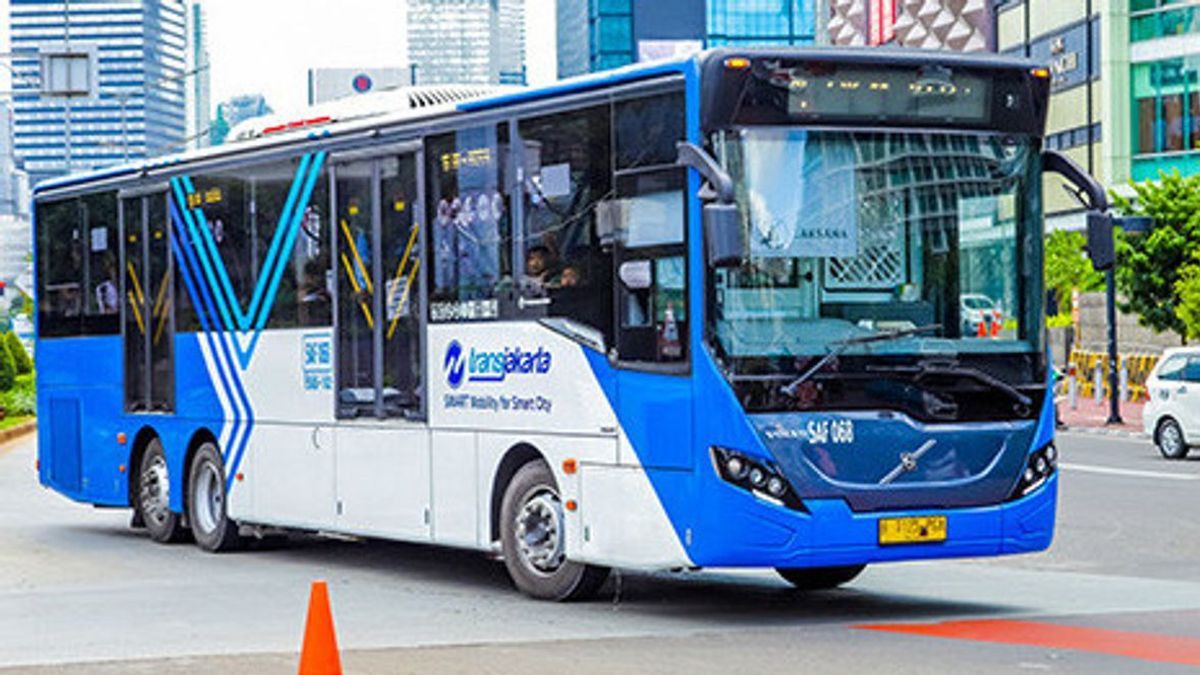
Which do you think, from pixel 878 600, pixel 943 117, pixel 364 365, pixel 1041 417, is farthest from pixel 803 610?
pixel 364 365

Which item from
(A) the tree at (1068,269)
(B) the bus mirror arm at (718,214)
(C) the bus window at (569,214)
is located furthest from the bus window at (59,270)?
(A) the tree at (1068,269)

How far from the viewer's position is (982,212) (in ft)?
49.0

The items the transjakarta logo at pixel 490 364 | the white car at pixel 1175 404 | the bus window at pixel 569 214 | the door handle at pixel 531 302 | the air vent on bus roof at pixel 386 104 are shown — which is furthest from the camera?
the white car at pixel 1175 404

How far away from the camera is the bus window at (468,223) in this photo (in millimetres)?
A: 16469

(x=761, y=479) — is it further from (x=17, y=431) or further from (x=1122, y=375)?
(x=1122, y=375)

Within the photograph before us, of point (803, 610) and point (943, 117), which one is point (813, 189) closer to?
point (943, 117)

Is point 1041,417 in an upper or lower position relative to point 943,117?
lower

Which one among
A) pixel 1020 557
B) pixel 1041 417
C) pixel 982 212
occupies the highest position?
pixel 982 212

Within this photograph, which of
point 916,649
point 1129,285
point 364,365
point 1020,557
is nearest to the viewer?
point 916,649

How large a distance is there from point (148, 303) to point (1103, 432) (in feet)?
90.7

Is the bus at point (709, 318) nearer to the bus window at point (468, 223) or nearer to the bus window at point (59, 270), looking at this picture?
the bus window at point (468, 223)

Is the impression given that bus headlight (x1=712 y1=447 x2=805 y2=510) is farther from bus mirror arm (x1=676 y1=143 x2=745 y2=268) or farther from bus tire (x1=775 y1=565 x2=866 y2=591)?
bus tire (x1=775 y1=565 x2=866 y2=591)

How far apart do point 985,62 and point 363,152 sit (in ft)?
17.0

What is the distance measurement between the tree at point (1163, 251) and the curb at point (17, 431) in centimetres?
2405
